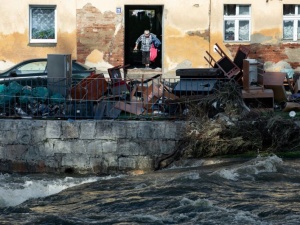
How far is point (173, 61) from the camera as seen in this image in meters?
29.7

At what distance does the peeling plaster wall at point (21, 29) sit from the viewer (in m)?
29.4

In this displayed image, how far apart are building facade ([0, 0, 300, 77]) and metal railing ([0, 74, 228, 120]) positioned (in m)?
10.8

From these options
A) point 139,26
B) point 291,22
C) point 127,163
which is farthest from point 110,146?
point 139,26

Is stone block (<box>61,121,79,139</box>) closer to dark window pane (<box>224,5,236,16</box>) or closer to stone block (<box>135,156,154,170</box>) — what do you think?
stone block (<box>135,156,154,170</box>)

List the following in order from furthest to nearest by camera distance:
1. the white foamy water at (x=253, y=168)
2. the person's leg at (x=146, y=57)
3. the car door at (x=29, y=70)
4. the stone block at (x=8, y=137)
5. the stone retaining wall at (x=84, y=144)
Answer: the person's leg at (x=146, y=57) < the car door at (x=29, y=70) < the stone block at (x=8, y=137) < the stone retaining wall at (x=84, y=144) < the white foamy water at (x=253, y=168)

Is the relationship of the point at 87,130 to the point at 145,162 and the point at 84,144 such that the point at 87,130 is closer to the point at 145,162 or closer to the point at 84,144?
the point at 84,144

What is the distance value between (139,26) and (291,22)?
19.9 ft

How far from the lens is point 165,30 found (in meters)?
29.8

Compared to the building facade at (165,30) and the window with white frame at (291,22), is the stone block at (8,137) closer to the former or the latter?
the building facade at (165,30)

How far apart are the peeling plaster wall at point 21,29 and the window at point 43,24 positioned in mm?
284

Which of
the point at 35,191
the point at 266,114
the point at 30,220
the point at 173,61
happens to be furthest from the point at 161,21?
the point at 30,220

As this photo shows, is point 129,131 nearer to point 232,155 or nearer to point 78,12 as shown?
point 232,155

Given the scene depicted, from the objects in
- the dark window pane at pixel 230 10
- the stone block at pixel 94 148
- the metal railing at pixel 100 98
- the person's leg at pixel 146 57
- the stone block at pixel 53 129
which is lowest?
the stone block at pixel 94 148

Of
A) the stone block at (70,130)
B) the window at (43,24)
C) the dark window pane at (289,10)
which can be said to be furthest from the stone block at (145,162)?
the dark window pane at (289,10)
